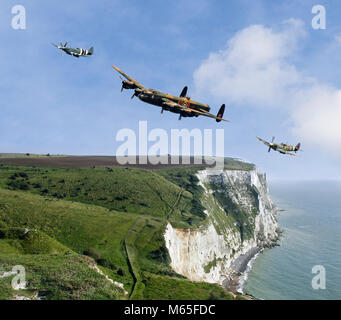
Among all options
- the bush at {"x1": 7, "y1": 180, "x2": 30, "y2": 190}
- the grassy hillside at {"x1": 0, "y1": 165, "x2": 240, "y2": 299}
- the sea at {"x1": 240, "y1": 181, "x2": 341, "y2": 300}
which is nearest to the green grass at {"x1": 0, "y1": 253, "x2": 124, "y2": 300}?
the grassy hillside at {"x1": 0, "y1": 165, "x2": 240, "y2": 299}

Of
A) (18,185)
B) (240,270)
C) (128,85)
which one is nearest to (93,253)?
(128,85)

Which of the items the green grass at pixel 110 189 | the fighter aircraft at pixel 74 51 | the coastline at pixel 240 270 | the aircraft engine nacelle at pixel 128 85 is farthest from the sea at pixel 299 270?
the fighter aircraft at pixel 74 51

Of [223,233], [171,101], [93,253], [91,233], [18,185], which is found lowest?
[223,233]

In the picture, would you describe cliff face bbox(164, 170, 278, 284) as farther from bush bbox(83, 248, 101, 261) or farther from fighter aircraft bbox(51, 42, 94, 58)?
fighter aircraft bbox(51, 42, 94, 58)

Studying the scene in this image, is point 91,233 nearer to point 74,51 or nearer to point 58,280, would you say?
point 58,280
